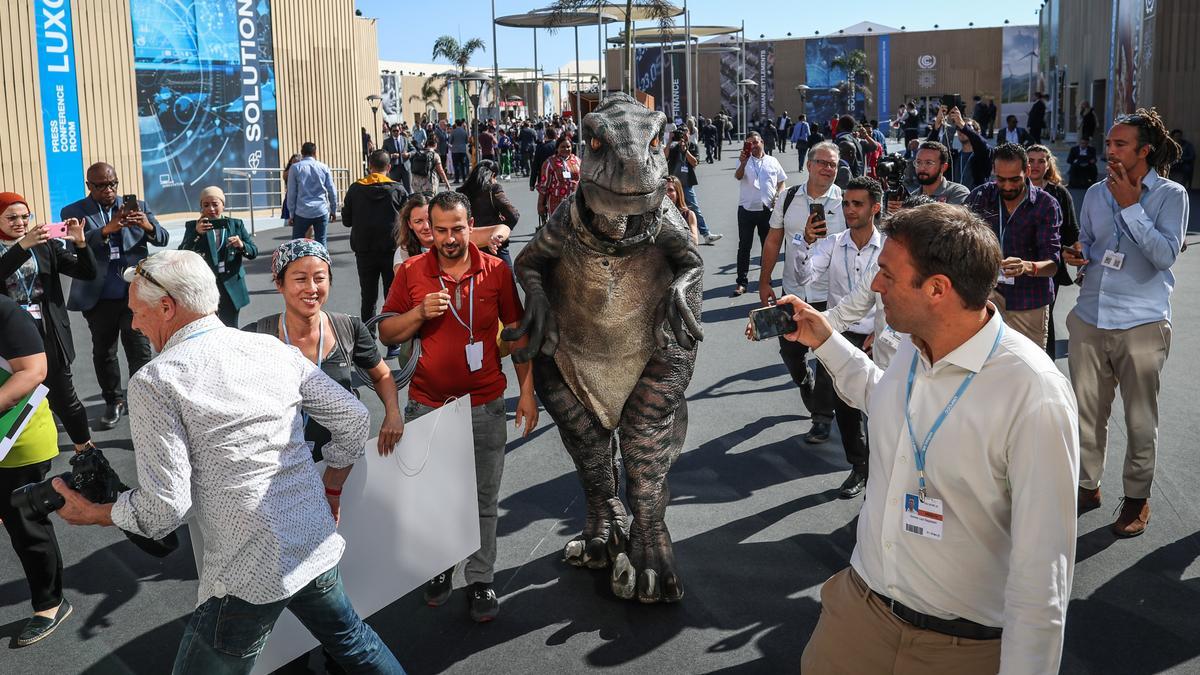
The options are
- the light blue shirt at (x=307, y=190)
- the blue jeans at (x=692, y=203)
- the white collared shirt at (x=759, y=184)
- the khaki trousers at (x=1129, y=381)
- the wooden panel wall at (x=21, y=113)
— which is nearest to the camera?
the khaki trousers at (x=1129, y=381)

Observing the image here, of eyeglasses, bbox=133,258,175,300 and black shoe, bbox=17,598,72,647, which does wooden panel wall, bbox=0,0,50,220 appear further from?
eyeglasses, bbox=133,258,175,300

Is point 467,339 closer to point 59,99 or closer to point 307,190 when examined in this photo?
point 307,190

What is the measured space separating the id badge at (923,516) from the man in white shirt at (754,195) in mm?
8595

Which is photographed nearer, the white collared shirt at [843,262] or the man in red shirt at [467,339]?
the man in red shirt at [467,339]

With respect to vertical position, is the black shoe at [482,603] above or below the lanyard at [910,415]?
below

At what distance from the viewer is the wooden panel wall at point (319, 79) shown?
2017 centimetres

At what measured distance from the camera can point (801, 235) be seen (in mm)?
7008

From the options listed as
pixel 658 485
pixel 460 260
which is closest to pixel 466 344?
pixel 460 260

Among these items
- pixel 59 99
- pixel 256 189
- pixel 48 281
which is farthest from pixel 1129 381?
pixel 256 189

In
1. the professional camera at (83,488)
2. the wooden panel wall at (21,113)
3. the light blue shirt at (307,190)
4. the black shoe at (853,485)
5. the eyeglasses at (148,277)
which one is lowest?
the black shoe at (853,485)

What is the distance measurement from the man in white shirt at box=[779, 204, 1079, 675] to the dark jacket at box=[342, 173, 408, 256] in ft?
22.6

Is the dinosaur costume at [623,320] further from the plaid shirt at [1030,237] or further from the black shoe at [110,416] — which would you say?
the black shoe at [110,416]

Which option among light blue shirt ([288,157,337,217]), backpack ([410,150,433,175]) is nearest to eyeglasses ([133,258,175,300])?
light blue shirt ([288,157,337,217])

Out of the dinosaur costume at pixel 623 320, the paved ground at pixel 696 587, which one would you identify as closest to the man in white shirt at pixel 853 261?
the paved ground at pixel 696 587
